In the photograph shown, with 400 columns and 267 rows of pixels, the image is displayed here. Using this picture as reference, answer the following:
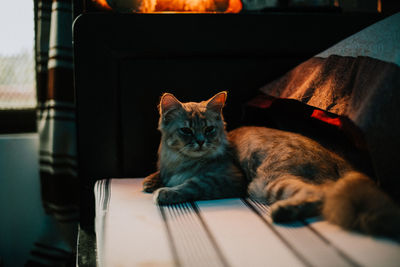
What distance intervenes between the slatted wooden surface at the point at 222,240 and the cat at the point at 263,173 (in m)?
0.04

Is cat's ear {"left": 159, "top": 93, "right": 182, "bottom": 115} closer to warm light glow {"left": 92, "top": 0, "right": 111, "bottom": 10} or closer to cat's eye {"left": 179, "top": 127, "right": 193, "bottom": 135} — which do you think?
cat's eye {"left": 179, "top": 127, "right": 193, "bottom": 135}

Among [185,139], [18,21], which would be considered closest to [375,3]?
[185,139]

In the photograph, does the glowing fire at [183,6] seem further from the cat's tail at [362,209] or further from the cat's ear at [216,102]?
the cat's tail at [362,209]

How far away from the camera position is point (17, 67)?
215 cm

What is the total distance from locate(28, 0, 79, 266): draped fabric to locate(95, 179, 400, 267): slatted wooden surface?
2.74 ft

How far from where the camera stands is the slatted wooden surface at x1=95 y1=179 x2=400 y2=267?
772 millimetres

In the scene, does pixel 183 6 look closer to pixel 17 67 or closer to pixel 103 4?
pixel 103 4

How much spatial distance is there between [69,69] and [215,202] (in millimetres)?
1137

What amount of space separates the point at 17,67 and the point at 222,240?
184cm

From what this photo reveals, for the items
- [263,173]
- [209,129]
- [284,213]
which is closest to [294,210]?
[284,213]

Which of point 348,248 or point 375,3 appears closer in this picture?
point 348,248

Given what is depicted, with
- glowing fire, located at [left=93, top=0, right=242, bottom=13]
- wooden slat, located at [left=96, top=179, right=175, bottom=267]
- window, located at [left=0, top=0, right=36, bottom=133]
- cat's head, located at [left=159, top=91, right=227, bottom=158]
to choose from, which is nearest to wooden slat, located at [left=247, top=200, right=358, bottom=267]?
wooden slat, located at [left=96, top=179, right=175, bottom=267]

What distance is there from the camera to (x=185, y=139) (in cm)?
143

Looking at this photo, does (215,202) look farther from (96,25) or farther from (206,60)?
(96,25)
